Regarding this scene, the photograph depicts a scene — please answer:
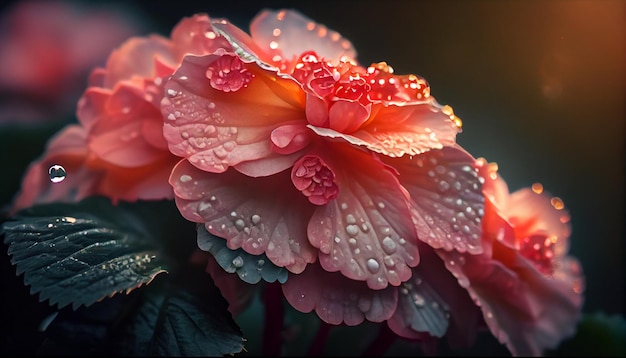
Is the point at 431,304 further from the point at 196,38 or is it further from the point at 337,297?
the point at 196,38

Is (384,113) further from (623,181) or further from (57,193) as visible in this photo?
(623,181)

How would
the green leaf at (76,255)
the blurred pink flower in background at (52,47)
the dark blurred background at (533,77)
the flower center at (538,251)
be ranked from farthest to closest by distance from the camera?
the blurred pink flower in background at (52,47), the dark blurred background at (533,77), the flower center at (538,251), the green leaf at (76,255)

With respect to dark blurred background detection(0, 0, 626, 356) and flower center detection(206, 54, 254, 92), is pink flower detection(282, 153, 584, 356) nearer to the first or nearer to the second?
flower center detection(206, 54, 254, 92)

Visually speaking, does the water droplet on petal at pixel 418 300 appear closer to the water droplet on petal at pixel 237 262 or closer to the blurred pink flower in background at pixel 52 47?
the water droplet on petal at pixel 237 262

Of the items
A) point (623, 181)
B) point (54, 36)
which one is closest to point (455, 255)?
point (623, 181)

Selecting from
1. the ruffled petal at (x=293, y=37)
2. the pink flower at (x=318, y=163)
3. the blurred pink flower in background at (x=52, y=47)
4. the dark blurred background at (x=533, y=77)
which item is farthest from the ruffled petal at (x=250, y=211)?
the blurred pink flower in background at (x=52, y=47)

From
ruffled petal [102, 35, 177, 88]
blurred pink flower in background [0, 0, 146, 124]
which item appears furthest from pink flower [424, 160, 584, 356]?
blurred pink flower in background [0, 0, 146, 124]
